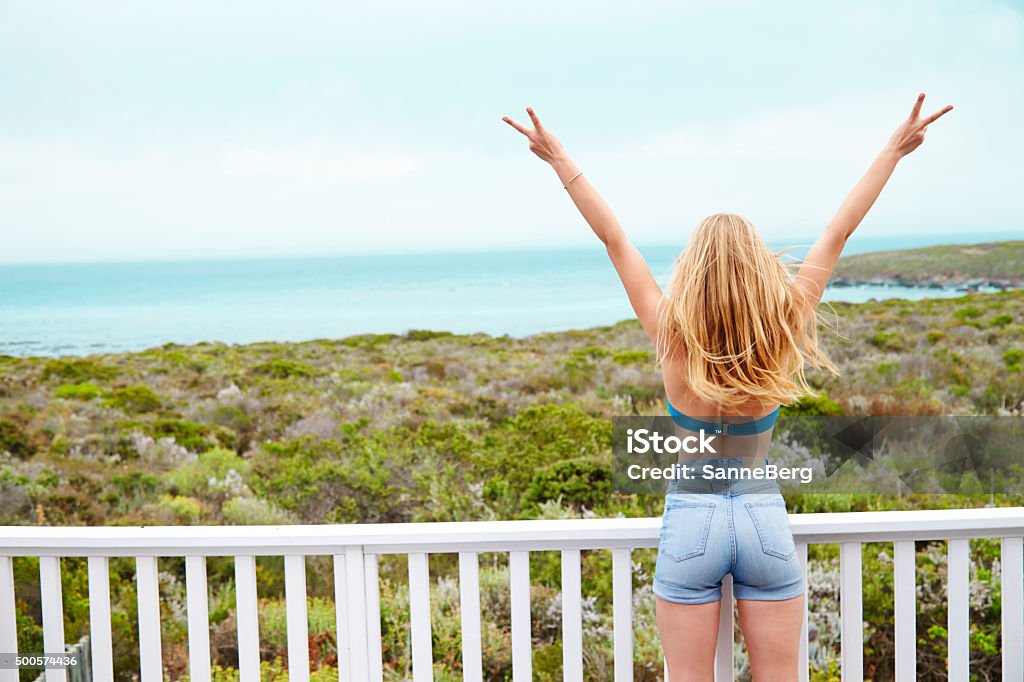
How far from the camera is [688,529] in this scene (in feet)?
4.99

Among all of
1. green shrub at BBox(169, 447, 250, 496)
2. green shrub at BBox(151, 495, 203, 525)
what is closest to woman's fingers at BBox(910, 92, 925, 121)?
green shrub at BBox(151, 495, 203, 525)

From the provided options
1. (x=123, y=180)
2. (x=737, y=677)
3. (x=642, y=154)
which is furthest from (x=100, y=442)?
(x=642, y=154)

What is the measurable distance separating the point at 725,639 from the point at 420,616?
0.67 m

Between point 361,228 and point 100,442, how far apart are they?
73.0ft

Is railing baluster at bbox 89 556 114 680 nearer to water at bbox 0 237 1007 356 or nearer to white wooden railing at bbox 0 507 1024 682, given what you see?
white wooden railing at bbox 0 507 1024 682

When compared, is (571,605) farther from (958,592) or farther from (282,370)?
(282,370)

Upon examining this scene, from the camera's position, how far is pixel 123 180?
24.1 m

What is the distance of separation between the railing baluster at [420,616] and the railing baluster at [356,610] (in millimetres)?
109

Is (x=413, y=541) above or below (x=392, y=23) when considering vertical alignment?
below

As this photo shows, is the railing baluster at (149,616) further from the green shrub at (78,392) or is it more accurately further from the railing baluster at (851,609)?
the green shrub at (78,392)

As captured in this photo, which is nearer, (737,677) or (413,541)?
(413,541)

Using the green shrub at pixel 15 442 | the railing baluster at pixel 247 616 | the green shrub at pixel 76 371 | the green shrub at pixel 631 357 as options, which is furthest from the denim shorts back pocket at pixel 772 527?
the green shrub at pixel 76 371

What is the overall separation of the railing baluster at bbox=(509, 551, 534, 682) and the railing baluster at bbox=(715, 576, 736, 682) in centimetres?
41

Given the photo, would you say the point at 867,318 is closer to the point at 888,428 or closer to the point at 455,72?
the point at 888,428
